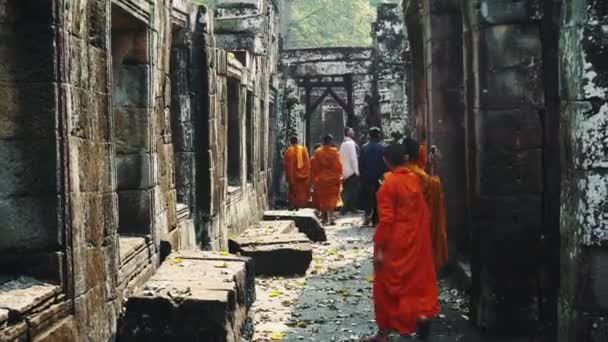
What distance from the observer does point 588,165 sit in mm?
3971

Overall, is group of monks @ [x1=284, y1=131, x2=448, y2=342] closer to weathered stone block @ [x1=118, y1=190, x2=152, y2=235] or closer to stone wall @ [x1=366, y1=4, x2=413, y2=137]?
weathered stone block @ [x1=118, y1=190, x2=152, y2=235]

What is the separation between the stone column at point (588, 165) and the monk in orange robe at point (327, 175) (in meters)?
10.9

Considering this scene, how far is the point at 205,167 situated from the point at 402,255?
3.53 m

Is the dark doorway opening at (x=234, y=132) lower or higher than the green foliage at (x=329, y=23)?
lower

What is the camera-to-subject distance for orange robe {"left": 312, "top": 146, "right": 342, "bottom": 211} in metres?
15.0

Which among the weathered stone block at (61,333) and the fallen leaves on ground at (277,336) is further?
the fallen leaves on ground at (277,336)

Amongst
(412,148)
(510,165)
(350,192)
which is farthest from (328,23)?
(510,165)

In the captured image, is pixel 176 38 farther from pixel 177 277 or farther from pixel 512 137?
pixel 512 137

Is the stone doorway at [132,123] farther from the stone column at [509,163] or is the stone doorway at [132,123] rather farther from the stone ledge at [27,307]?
the stone column at [509,163]

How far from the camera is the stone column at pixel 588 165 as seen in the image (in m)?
3.90

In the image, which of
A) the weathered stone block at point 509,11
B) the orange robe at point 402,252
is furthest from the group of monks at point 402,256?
the weathered stone block at point 509,11

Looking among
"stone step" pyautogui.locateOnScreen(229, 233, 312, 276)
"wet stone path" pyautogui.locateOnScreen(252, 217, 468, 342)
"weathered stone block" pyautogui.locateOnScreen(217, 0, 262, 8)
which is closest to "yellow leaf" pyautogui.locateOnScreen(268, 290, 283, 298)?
"wet stone path" pyautogui.locateOnScreen(252, 217, 468, 342)

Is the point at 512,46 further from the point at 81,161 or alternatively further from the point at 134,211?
the point at 81,161

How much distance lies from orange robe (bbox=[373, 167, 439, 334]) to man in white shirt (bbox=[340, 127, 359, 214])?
10.3 m
